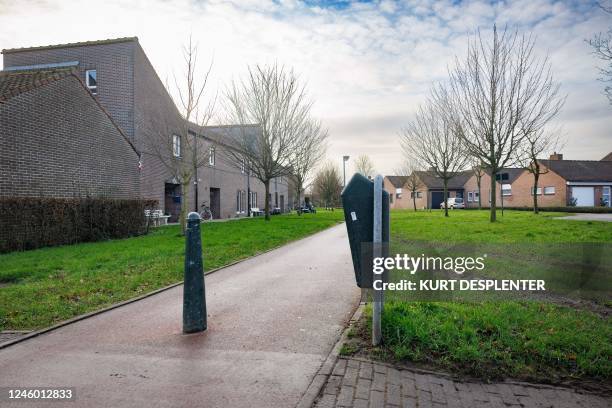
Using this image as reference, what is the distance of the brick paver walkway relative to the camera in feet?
9.62

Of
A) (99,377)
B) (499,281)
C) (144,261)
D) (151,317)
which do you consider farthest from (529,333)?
(144,261)

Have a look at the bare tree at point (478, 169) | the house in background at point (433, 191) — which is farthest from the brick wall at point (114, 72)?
the house in background at point (433, 191)

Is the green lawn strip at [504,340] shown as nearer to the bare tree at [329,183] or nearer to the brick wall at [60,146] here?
the brick wall at [60,146]

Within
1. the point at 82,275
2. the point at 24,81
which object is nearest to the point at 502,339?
the point at 82,275

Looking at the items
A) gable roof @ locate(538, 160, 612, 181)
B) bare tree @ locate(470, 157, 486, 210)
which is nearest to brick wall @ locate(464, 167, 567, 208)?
gable roof @ locate(538, 160, 612, 181)

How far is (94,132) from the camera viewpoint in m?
17.1

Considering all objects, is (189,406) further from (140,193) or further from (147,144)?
(147,144)

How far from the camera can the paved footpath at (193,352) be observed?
306cm

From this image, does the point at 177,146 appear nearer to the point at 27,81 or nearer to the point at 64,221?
the point at 27,81

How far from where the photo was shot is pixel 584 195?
1721 inches

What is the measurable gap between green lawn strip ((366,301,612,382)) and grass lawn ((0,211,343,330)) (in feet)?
13.1

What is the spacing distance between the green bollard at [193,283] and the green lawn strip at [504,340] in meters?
1.95

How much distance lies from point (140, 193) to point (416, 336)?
19829mm

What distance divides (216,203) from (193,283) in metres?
28.5
